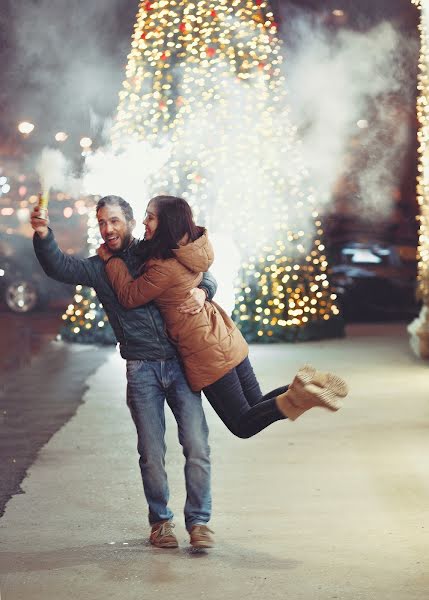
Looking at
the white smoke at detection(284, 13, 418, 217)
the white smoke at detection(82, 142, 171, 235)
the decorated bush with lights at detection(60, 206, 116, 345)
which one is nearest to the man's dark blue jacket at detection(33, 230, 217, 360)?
the white smoke at detection(82, 142, 171, 235)

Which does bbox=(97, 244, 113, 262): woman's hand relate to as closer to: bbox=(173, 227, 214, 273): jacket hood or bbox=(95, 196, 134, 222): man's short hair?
bbox=(95, 196, 134, 222): man's short hair

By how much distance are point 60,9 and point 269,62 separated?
10.5 feet

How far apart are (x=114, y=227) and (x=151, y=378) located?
0.73 meters

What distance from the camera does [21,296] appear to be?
24000 millimetres

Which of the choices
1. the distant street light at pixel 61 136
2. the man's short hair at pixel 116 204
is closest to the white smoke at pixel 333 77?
the distant street light at pixel 61 136

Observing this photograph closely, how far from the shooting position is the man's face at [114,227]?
5.61 m

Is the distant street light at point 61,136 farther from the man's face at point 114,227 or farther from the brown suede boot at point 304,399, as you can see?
the brown suede boot at point 304,399

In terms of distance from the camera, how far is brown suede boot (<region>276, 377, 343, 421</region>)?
17.5 ft

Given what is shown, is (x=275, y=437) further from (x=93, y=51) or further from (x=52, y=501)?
(x=93, y=51)

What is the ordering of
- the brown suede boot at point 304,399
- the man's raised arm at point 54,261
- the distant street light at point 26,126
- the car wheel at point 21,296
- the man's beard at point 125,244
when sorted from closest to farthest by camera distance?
the brown suede boot at point 304,399, the man's raised arm at point 54,261, the man's beard at point 125,244, the distant street light at point 26,126, the car wheel at point 21,296

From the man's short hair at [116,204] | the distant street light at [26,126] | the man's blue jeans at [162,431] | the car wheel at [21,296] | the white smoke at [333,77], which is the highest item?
the white smoke at [333,77]

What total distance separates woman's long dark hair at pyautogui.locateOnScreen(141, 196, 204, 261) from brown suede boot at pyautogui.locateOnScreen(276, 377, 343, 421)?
830mm

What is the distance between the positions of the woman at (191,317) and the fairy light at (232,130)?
10350 millimetres

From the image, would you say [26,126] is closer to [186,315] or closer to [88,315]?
[88,315]
